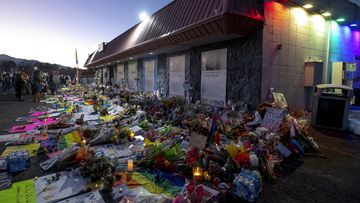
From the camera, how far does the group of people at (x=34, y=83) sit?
15078 mm

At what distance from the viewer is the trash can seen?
6320 millimetres

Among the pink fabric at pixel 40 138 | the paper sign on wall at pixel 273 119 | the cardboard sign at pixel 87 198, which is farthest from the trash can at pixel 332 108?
the pink fabric at pixel 40 138

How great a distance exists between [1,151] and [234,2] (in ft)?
24.7

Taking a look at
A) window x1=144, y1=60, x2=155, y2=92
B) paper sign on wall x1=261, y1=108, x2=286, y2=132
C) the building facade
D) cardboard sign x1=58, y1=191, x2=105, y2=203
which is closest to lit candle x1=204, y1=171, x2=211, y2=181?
cardboard sign x1=58, y1=191, x2=105, y2=203

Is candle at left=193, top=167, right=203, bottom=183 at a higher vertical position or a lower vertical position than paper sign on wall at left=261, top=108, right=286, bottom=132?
lower

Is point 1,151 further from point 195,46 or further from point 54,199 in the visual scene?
point 195,46

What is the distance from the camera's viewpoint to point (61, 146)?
5164mm

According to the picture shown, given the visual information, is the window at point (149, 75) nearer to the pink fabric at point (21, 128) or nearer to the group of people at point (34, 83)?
the pink fabric at point (21, 128)

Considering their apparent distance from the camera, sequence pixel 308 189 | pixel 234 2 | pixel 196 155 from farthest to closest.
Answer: pixel 234 2 → pixel 196 155 → pixel 308 189

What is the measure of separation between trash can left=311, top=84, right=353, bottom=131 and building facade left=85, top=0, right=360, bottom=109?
1.20 m

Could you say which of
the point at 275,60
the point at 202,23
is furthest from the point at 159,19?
the point at 275,60

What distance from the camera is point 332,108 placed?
661 cm

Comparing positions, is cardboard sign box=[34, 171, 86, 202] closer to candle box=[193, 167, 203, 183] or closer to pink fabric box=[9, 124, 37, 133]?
candle box=[193, 167, 203, 183]

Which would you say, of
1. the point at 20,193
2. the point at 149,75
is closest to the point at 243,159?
the point at 20,193
